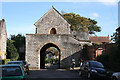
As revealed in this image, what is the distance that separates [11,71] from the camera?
1005 centimetres

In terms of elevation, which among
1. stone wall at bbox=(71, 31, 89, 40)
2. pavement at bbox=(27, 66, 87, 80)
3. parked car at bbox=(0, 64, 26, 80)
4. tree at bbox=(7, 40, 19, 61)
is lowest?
pavement at bbox=(27, 66, 87, 80)

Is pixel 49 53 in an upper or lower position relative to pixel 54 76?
upper

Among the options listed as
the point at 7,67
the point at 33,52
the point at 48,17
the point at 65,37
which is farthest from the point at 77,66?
the point at 7,67

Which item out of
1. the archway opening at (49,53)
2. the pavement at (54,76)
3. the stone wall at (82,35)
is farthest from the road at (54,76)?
the stone wall at (82,35)

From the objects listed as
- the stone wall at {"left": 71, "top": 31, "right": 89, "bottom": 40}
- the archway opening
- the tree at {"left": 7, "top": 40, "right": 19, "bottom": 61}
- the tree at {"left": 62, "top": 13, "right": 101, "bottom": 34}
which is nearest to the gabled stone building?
the tree at {"left": 7, "top": 40, "right": 19, "bottom": 61}

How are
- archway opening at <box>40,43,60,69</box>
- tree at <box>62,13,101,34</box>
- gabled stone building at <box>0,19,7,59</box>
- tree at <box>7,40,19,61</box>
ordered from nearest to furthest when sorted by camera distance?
archway opening at <box>40,43,60,69</box> < gabled stone building at <box>0,19,7,59</box> < tree at <box>7,40,19,61</box> < tree at <box>62,13,101,34</box>

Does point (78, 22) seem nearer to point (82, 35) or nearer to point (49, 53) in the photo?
point (82, 35)

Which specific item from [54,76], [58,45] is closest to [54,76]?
[54,76]

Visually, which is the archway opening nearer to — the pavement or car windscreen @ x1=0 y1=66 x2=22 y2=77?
the pavement

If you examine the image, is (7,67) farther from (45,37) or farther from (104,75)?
(45,37)

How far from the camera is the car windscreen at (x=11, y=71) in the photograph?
9900 millimetres

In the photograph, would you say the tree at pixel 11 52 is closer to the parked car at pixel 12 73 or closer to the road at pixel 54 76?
the road at pixel 54 76

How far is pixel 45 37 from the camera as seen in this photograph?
109ft

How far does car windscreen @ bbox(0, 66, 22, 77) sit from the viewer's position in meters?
9.90
